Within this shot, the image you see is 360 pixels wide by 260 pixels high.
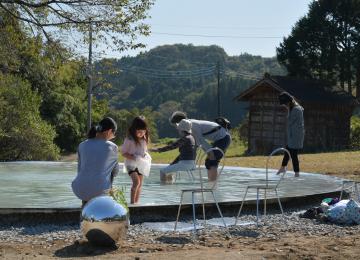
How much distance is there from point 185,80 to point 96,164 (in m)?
122

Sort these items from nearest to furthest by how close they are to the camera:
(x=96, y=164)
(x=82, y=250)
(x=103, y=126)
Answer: (x=82, y=250)
(x=96, y=164)
(x=103, y=126)

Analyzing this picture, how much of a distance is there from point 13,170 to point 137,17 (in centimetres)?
524

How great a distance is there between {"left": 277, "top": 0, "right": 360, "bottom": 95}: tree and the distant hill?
40.5m

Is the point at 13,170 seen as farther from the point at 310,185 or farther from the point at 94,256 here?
the point at 94,256

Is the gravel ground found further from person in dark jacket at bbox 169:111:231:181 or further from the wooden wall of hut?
the wooden wall of hut

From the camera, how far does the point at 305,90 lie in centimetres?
4219

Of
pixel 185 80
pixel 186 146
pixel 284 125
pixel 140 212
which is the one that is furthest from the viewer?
pixel 185 80

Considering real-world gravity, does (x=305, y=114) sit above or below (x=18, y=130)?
above

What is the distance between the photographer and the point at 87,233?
7.35 m

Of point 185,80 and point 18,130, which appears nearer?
point 18,130

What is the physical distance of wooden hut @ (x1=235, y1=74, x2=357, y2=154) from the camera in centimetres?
4028

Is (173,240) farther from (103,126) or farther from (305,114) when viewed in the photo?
(305,114)

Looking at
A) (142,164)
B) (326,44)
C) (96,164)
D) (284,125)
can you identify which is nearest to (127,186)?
(142,164)

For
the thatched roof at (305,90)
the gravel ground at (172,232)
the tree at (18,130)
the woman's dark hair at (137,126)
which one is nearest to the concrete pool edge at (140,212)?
the gravel ground at (172,232)
